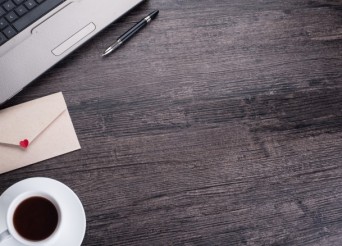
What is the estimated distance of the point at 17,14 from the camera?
2.06 feet

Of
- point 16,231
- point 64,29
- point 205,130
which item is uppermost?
point 64,29

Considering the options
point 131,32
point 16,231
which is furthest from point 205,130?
point 16,231

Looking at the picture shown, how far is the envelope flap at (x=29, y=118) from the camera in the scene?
2.04ft

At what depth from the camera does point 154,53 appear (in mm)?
711

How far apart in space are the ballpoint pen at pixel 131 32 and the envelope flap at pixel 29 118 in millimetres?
111

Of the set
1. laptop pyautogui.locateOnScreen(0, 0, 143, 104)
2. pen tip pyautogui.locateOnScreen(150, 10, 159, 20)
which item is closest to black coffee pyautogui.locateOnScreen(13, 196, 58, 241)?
laptop pyautogui.locateOnScreen(0, 0, 143, 104)

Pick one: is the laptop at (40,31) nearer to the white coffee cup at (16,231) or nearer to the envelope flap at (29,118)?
the envelope flap at (29,118)

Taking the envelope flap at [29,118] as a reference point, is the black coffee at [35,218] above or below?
below

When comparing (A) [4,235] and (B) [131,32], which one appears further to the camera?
(B) [131,32]

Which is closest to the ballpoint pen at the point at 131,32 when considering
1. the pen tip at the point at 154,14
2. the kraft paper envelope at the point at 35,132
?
the pen tip at the point at 154,14

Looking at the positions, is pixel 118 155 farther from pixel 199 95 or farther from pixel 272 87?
pixel 272 87

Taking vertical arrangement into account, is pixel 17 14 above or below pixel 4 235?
above

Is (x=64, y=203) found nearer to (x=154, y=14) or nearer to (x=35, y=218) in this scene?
(x=35, y=218)

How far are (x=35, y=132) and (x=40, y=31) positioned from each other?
0.52 ft
